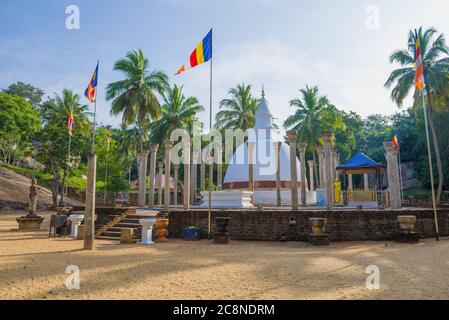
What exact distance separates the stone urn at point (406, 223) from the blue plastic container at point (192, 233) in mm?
7829

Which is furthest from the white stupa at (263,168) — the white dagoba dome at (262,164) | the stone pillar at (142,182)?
the stone pillar at (142,182)

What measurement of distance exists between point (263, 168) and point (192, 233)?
47.2 ft

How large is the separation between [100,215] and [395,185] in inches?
578

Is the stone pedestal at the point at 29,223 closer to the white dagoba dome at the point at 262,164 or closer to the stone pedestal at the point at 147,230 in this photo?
the stone pedestal at the point at 147,230

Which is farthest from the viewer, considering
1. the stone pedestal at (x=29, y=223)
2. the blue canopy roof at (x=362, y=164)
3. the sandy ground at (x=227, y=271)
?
the blue canopy roof at (x=362, y=164)

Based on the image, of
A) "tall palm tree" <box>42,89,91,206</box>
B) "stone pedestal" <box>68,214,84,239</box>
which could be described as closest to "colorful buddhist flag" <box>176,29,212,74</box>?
"stone pedestal" <box>68,214,84,239</box>

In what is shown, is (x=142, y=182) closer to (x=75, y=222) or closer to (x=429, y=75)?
(x=75, y=222)

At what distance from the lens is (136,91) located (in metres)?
28.8

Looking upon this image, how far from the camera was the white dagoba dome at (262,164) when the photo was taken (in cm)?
2586

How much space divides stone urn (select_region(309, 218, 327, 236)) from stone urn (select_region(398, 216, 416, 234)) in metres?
2.94

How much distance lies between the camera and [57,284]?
626 cm

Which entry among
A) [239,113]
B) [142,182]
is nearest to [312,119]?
[239,113]
